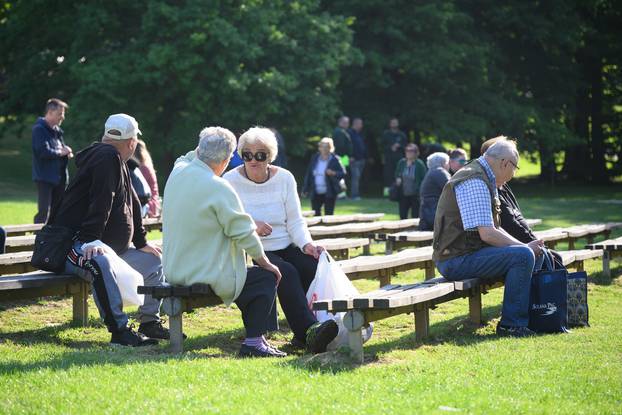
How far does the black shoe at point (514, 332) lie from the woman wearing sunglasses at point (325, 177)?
10025mm

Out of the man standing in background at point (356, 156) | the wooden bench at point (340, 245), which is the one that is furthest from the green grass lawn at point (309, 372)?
the man standing in background at point (356, 156)

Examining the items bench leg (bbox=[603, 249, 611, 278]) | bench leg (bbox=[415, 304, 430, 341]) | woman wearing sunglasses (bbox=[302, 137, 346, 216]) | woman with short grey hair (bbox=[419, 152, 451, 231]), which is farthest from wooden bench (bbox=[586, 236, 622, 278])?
woman wearing sunglasses (bbox=[302, 137, 346, 216])

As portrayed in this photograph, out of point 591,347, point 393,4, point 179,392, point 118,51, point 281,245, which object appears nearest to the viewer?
point 179,392

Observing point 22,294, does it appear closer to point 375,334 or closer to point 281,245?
point 281,245

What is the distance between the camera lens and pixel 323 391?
224 inches

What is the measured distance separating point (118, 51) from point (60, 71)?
2413mm

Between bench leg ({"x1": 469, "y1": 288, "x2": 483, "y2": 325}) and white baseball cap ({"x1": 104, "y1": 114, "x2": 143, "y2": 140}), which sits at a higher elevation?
white baseball cap ({"x1": 104, "y1": 114, "x2": 143, "y2": 140})

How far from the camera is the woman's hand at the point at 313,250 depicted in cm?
780

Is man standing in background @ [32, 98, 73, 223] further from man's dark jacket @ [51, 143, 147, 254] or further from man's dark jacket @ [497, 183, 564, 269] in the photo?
man's dark jacket @ [497, 183, 564, 269]

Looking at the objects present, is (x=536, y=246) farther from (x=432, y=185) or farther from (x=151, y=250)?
(x=432, y=185)

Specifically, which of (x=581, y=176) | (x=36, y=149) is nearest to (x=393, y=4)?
(x=581, y=176)

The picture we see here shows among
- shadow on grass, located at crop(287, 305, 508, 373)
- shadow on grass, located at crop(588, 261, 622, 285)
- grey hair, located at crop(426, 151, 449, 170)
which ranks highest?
grey hair, located at crop(426, 151, 449, 170)

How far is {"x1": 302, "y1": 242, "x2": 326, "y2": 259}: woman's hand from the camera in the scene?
7.80 meters

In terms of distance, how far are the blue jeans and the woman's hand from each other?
1.27 metres
